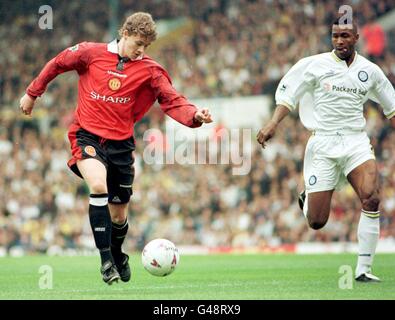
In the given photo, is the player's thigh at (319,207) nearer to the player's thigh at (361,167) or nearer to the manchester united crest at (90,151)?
the player's thigh at (361,167)

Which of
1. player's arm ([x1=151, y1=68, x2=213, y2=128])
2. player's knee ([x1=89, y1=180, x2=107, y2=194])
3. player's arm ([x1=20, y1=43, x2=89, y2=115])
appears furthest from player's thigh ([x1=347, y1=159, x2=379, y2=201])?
player's arm ([x1=20, y1=43, x2=89, y2=115])

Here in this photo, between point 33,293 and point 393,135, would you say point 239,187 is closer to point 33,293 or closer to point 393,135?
point 393,135

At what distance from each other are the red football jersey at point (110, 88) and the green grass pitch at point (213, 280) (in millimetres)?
1591

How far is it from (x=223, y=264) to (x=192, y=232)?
7.92m

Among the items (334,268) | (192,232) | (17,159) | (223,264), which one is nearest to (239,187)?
(192,232)

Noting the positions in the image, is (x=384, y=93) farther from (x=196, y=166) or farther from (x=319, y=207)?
(x=196, y=166)

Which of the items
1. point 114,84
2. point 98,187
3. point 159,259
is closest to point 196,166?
point 114,84

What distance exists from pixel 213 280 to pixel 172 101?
90.7 inches

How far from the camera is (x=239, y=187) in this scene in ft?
74.5

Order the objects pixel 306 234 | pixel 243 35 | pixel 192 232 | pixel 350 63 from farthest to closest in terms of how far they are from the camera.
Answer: pixel 243 35, pixel 192 232, pixel 306 234, pixel 350 63

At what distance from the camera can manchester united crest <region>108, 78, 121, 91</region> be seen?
32.8 ft

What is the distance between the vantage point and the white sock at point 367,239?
10.5 meters

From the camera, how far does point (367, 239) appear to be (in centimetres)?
1052

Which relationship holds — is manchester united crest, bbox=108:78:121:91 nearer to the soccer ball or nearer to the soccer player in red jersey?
the soccer player in red jersey
